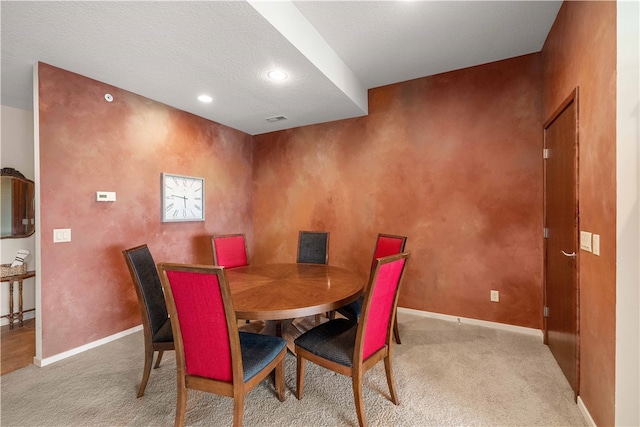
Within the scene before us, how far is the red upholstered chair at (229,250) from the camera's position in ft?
9.78

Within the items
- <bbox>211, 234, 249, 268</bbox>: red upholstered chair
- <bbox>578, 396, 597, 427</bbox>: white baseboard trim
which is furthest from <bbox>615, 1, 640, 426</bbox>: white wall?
<bbox>211, 234, 249, 268</bbox>: red upholstered chair

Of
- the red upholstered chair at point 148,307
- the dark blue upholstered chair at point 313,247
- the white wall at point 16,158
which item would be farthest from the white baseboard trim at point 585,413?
the white wall at point 16,158

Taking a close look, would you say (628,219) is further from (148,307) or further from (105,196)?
(105,196)

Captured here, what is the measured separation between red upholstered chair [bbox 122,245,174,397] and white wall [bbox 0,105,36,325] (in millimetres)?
2570

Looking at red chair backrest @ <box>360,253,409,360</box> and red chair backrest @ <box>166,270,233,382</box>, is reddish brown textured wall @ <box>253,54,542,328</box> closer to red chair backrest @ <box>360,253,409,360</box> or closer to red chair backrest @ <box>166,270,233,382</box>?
red chair backrest @ <box>360,253,409,360</box>

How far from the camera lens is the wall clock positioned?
129 inches

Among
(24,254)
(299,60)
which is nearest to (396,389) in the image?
(299,60)

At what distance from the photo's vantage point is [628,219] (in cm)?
130

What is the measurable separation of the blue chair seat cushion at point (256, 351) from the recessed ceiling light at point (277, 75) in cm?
216

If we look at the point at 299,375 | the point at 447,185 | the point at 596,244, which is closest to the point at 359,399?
the point at 299,375

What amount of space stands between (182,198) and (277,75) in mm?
1918

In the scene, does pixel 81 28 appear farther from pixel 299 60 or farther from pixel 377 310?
pixel 377 310

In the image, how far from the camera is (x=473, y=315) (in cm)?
309

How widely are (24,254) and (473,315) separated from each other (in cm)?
511
